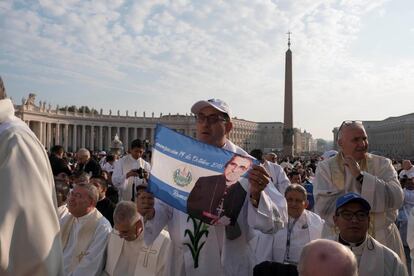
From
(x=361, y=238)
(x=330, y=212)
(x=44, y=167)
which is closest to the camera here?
(x=44, y=167)

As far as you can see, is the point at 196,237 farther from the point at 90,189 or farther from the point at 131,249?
the point at 90,189

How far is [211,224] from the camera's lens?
3.64 meters

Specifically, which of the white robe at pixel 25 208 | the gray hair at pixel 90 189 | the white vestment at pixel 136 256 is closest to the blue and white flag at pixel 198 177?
the white vestment at pixel 136 256

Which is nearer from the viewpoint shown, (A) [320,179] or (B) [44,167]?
(B) [44,167]

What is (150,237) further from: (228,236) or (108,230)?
(108,230)

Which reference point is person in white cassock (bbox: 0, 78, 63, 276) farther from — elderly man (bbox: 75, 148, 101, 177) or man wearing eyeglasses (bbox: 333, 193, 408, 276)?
elderly man (bbox: 75, 148, 101, 177)

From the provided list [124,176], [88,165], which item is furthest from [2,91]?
[88,165]

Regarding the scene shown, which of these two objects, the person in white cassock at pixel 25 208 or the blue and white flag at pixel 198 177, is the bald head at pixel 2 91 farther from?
the blue and white flag at pixel 198 177

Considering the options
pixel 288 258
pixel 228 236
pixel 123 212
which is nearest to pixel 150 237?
pixel 228 236

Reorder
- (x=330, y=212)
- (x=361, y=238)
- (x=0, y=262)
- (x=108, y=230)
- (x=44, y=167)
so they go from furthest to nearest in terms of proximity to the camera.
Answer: (x=108, y=230) → (x=330, y=212) → (x=361, y=238) → (x=44, y=167) → (x=0, y=262)

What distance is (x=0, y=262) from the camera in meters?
1.87

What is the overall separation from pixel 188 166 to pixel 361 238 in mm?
1616

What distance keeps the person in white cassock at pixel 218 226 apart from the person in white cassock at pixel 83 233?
1677 mm

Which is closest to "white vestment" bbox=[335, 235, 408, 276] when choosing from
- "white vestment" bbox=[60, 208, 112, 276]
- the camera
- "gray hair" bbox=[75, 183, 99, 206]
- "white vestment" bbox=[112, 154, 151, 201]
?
"white vestment" bbox=[60, 208, 112, 276]
